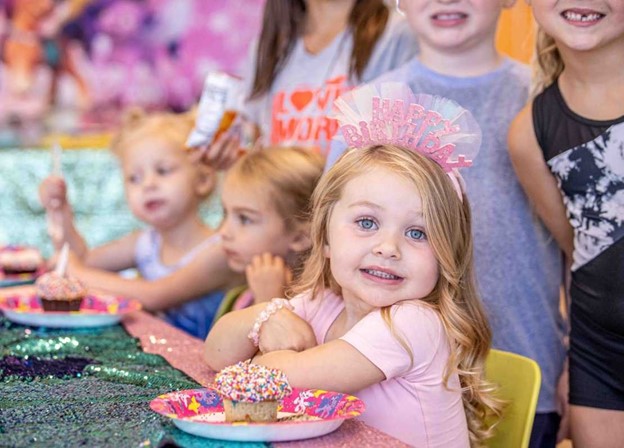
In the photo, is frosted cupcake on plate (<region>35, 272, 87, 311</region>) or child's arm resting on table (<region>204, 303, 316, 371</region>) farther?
frosted cupcake on plate (<region>35, 272, 87, 311</region>)

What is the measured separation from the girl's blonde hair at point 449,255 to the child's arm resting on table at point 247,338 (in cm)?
15

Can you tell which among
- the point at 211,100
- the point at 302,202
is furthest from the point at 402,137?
the point at 211,100

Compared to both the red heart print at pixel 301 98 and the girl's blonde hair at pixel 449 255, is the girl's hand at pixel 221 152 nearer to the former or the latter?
A: the red heart print at pixel 301 98

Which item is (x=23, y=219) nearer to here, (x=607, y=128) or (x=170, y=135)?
(x=170, y=135)

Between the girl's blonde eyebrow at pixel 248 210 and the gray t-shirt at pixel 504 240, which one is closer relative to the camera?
the gray t-shirt at pixel 504 240

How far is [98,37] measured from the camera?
459 cm

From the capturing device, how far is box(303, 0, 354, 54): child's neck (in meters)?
2.46

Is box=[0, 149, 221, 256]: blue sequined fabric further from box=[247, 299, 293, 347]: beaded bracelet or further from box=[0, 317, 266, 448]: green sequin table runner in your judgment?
box=[247, 299, 293, 347]: beaded bracelet

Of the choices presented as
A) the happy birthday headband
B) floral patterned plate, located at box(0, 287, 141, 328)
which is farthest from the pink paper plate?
the happy birthday headband

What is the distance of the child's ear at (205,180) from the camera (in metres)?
2.85

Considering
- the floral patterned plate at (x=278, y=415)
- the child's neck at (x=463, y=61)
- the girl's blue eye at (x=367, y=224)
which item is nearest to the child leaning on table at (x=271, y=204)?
the child's neck at (x=463, y=61)

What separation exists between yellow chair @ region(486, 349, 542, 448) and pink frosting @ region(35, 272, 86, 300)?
869 mm

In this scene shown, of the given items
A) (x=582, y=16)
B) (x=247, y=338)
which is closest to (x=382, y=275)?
(x=247, y=338)

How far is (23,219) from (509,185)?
10.5 ft
